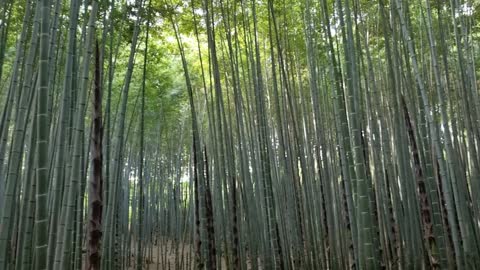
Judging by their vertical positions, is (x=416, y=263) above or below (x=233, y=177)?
below

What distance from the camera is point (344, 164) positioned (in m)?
2.95

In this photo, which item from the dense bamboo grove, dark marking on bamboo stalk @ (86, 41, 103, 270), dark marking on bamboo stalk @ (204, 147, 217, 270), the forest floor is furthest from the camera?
the forest floor

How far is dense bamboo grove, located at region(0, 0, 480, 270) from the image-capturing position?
2.18 meters

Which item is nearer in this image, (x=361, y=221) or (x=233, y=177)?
(x=361, y=221)

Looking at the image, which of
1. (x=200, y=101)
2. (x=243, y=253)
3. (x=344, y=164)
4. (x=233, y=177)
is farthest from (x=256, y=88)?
(x=200, y=101)

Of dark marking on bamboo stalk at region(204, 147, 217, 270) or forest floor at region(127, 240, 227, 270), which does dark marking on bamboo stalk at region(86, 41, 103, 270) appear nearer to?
dark marking on bamboo stalk at region(204, 147, 217, 270)

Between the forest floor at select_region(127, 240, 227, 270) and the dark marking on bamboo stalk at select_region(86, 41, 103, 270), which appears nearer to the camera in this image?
the dark marking on bamboo stalk at select_region(86, 41, 103, 270)

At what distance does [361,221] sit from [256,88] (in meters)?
2.26

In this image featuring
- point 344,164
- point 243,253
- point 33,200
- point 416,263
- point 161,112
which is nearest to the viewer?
point 33,200

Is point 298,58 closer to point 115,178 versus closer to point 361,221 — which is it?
point 115,178

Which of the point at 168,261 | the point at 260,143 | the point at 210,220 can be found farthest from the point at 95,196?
the point at 168,261

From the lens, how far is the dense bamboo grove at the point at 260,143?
7.16ft

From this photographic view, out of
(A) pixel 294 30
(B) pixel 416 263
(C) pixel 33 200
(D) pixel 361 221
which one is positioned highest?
(A) pixel 294 30

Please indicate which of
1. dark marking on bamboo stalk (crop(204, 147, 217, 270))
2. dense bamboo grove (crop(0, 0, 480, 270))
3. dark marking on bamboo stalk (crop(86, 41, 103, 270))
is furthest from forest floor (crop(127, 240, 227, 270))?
dark marking on bamboo stalk (crop(86, 41, 103, 270))
